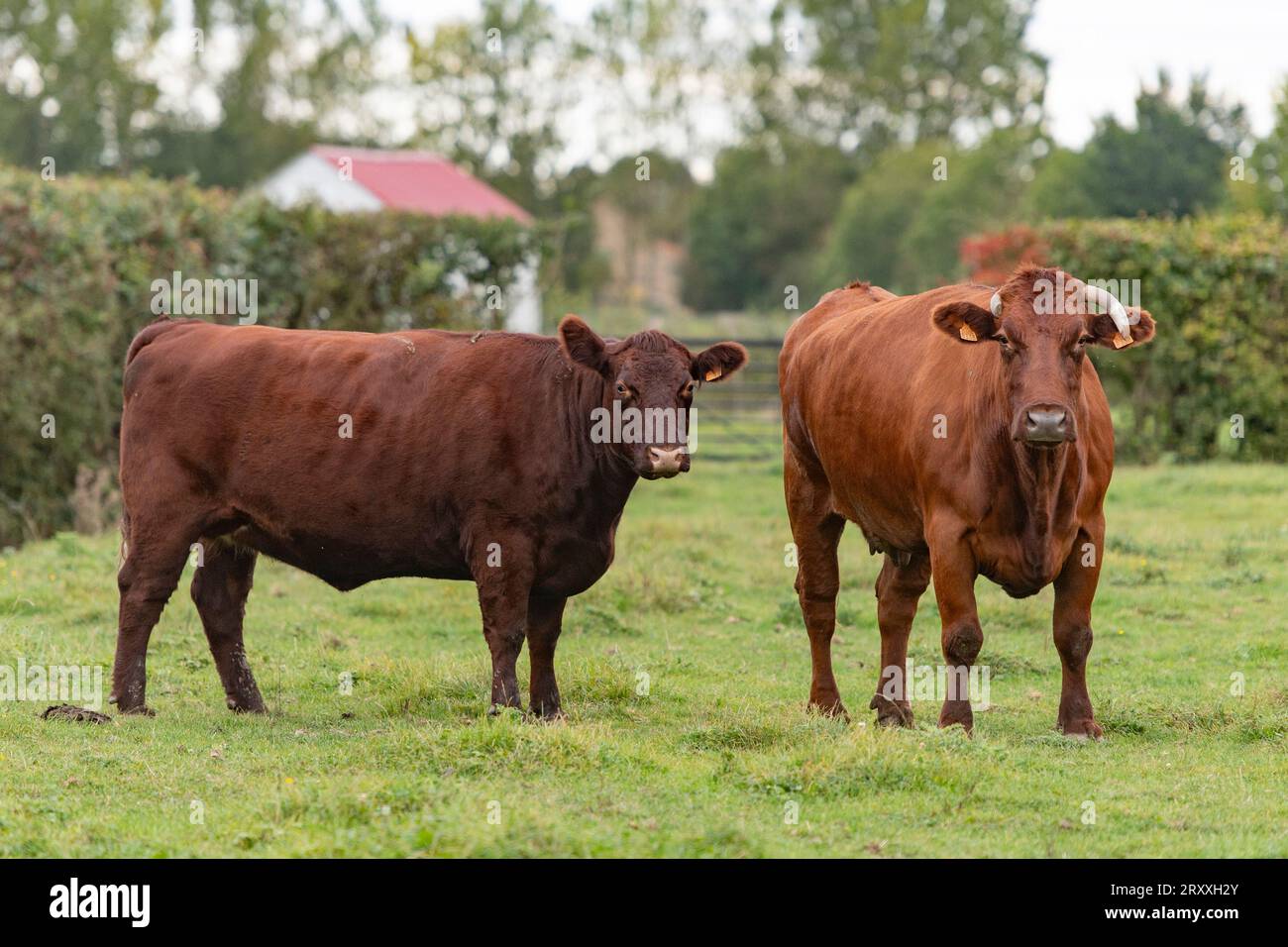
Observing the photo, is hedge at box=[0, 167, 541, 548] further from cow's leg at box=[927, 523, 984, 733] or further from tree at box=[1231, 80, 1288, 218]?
tree at box=[1231, 80, 1288, 218]

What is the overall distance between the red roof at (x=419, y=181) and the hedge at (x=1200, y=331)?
28.0 m

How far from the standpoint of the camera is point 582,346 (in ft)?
26.0

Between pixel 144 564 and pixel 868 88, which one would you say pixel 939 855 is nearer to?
pixel 144 564

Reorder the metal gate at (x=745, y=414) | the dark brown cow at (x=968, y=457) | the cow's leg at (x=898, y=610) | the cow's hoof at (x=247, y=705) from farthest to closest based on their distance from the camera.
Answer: the metal gate at (x=745, y=414)
the cow's hoof at (x=247, y=705)
the cow's leg at (x=898, y=610)
the dark brown cow at (x=968, y=457)

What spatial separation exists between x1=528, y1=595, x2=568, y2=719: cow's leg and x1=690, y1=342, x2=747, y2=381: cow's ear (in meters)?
1.35

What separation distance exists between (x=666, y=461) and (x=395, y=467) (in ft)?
4.84

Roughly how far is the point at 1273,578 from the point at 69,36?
5540 cm

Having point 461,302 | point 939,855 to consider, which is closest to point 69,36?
point 461,302

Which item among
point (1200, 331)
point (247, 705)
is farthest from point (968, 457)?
point (1200, 331)

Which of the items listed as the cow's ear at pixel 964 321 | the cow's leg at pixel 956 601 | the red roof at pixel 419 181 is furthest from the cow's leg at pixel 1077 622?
the red roof at pixel 419 181

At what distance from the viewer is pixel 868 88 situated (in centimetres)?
6419

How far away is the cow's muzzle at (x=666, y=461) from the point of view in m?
7.42

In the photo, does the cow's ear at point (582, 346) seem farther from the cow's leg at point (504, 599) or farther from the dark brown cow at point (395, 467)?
the cow's leg at point (504, 599)

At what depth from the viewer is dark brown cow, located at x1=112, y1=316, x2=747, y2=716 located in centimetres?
795
